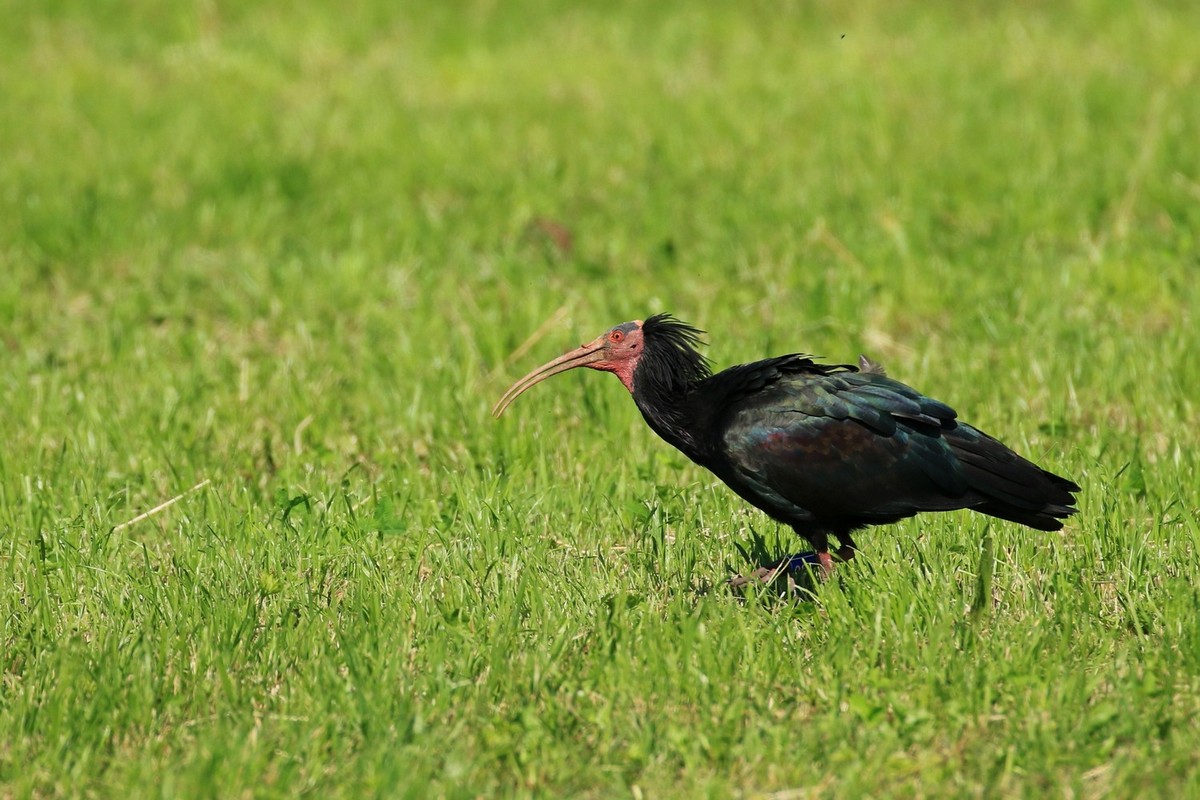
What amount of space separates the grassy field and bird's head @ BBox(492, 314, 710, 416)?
1.96ft

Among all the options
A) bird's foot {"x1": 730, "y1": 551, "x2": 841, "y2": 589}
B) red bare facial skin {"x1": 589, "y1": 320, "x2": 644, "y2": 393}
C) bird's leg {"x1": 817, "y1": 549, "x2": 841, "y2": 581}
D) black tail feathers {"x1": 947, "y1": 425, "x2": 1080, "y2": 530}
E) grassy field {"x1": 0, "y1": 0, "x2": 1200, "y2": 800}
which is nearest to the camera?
grassy field {"x1": 0, "y1": 0, "x2": 1200, "y2": 800}

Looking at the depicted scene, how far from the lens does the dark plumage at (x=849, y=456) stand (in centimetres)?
538

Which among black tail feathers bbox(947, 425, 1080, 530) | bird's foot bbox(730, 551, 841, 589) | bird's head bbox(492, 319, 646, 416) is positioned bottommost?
bird's foot bbox(730, 551, 841, 589)

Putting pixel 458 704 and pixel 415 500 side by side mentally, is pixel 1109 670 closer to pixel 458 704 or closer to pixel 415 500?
pixel 458 704

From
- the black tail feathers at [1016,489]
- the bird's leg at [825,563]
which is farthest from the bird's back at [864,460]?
the bird's leg at [825,563]

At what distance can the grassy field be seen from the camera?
14.4 ft

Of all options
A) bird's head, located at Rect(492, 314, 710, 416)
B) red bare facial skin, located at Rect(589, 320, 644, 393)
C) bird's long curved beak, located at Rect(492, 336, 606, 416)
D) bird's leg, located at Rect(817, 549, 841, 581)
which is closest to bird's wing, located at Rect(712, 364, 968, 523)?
bird's leg, located at Rect(817, 549, 841, 581)

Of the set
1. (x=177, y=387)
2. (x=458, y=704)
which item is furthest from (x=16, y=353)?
(x=458, y=704)

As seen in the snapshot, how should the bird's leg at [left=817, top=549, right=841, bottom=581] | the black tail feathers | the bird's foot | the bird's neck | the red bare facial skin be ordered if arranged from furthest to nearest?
the red bare facial skin
the bird's neck
the bird's leg at [left=817, top=549, right=841, bottom=581]
the bird's foot
the black tail feathers

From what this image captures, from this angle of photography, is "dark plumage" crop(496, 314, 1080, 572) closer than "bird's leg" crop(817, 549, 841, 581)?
Yes

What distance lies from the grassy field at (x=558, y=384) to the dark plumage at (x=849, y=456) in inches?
9.7

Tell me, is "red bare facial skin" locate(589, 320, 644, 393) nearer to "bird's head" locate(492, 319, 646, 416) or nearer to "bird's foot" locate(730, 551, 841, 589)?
"bird's head" locate(492, 319, 646, 416)

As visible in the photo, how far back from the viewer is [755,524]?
6289 mm

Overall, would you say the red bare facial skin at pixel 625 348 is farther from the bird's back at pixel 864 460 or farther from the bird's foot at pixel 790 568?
the bird's foot at pixel 790 568
